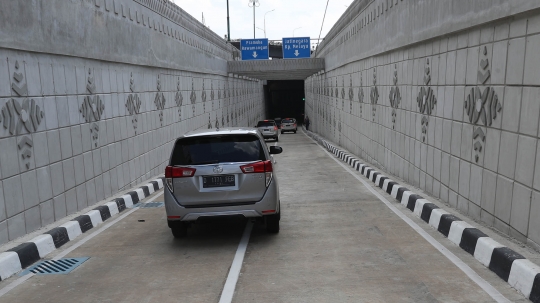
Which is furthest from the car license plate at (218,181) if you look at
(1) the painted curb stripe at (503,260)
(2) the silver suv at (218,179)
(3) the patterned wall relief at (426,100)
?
(3) the patterned wall relief at (426,100)

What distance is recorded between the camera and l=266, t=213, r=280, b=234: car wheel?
7.80 meters

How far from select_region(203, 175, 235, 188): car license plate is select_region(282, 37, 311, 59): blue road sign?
38.1 metres

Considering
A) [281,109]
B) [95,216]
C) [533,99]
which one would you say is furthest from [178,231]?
[281,109]

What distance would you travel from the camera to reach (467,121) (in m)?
7.96

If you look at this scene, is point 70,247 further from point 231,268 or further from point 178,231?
point 231,268

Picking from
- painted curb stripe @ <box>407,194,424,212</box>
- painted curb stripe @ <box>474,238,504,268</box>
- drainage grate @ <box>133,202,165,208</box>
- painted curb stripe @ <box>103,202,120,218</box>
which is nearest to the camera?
painted curb stripe @ <box>474,238,504,268</box>

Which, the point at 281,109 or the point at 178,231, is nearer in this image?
the point at 178,231

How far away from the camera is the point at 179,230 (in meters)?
7.85

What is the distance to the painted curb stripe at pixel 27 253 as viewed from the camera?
673 cm

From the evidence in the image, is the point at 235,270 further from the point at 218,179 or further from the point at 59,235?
the point at 59,235

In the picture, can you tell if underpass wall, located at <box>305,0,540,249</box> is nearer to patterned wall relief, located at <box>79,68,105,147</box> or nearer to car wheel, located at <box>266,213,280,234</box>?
car wheel, located at <box>266,213,280,234</box>

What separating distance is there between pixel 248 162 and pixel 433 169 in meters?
4.12

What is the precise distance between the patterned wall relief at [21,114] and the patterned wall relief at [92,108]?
6.70 feet

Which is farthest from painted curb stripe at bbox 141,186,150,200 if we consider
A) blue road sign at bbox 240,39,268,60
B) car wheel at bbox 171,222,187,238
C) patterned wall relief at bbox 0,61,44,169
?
blue road sign at bbox 240,39,268,60
